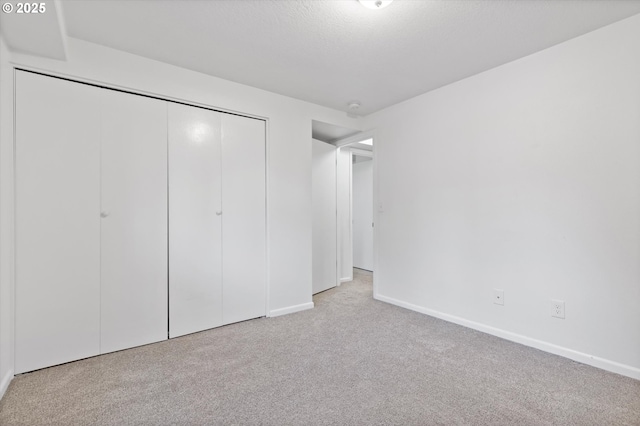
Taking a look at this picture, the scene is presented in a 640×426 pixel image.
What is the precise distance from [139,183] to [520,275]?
3228mm

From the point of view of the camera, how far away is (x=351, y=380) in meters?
1.89

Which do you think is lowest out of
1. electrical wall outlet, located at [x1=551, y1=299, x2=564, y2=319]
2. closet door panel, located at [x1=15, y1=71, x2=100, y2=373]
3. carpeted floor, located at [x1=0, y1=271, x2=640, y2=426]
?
carpeted floor, located at [x1=0, y1=271, x2=640, y2=426]

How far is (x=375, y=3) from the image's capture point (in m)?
1.75

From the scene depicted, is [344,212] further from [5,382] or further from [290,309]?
[5,382]

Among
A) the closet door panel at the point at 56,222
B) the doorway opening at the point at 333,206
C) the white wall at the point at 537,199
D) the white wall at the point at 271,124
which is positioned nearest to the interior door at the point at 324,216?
the doorway opening at the point at 333,206

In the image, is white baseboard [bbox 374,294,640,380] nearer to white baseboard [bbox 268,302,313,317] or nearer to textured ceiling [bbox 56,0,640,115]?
white baseboard [bbox 268,302,313,317]

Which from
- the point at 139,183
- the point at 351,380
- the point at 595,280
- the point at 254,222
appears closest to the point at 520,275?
the point at 595,280

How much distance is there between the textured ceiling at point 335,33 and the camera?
1819 millimetres

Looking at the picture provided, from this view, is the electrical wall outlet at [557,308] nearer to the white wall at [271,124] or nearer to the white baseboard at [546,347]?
the white baseboard at [546,347]

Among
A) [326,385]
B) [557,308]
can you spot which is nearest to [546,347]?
[557,308]

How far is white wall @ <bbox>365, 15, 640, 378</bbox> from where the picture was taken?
6.48 ft

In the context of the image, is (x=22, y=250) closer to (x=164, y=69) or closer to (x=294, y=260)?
(x=164, y=69)

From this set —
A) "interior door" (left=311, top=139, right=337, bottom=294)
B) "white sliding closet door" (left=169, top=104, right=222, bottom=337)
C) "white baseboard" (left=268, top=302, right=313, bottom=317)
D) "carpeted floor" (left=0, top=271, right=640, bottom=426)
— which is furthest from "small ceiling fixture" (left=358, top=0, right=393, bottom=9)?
"white baseboard" (left=268, top=302, right=313, bottom=317)

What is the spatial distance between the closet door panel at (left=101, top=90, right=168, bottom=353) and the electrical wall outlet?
3120 mm
